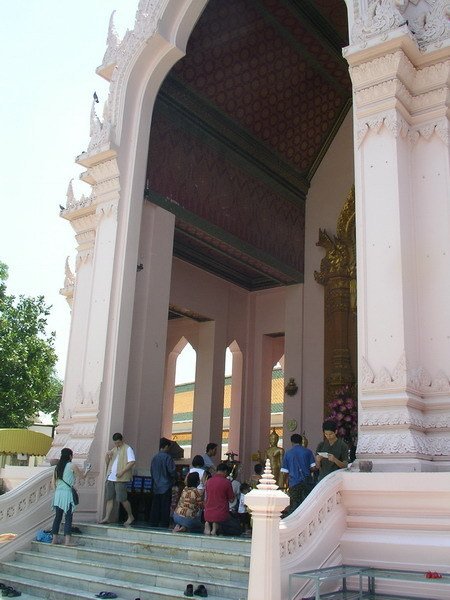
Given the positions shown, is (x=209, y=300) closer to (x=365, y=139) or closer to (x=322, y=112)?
(x=322, y=112)

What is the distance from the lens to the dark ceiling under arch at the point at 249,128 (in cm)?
1030

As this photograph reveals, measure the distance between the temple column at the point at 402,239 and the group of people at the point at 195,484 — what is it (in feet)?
2.00

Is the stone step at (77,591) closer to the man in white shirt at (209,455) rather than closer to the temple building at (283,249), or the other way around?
the temple building at (283,249)

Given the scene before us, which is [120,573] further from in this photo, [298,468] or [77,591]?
[298,468]

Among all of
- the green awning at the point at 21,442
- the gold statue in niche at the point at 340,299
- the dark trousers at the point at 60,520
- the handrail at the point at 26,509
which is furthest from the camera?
the green awning at the point at 21,442

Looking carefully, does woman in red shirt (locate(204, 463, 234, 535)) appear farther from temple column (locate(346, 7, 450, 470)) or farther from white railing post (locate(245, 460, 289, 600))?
white railing post (locate(245, 460, 289, 600))

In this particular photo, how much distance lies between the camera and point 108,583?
5.63m

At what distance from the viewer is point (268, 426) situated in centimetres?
1326

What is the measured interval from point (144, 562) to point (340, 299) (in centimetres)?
689

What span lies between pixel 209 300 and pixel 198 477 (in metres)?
6.37

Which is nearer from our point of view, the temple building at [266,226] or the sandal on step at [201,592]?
the sandal on step at [201,592]

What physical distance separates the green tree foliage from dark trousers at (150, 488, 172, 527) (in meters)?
10.6

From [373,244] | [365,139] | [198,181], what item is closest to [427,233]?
[373,244]

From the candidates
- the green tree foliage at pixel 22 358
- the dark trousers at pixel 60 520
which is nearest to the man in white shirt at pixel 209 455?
the dark trousers at pixel 60 520
